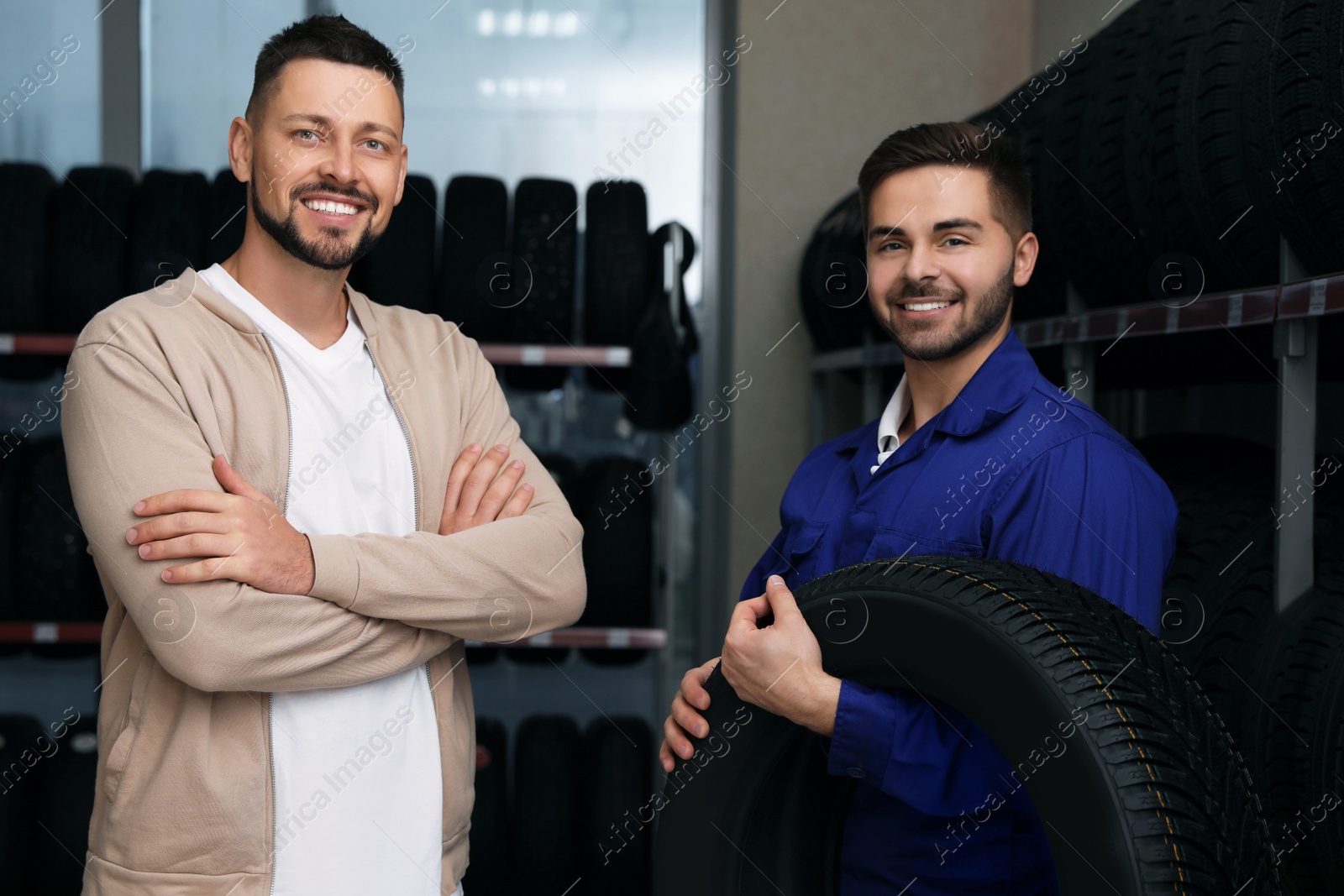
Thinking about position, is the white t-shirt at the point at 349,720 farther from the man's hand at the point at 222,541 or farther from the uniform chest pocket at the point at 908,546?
the uniform chest pocket at the point at 908,546

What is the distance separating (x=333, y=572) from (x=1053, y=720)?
31.3 inches

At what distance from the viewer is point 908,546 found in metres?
1.15

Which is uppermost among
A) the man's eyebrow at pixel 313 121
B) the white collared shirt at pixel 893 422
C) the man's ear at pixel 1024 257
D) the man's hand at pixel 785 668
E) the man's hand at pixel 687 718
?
the man's eyebrow at pixel 313 121

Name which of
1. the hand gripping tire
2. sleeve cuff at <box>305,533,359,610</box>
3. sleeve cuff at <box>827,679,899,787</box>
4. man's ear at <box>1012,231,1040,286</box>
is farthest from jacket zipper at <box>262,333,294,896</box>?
man's ear at <box>1012,231,1040,286</box>

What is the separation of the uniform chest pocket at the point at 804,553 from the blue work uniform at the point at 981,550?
0.09 metres

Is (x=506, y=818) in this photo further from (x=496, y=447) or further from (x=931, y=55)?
(x=931, y=55)

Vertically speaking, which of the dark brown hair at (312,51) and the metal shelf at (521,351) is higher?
the dark brown hair at (312,51)

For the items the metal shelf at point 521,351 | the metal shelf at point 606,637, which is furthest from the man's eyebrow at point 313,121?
the metal shelf at point 606,637

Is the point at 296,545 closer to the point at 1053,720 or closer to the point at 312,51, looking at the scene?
the point at 312,51

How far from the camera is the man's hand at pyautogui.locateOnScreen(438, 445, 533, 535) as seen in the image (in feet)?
4.38

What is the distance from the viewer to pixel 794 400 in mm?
3371

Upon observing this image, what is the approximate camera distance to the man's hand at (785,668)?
1048mm

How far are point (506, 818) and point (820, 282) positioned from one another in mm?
1688

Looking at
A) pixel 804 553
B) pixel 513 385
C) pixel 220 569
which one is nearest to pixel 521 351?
pixel 513 385
